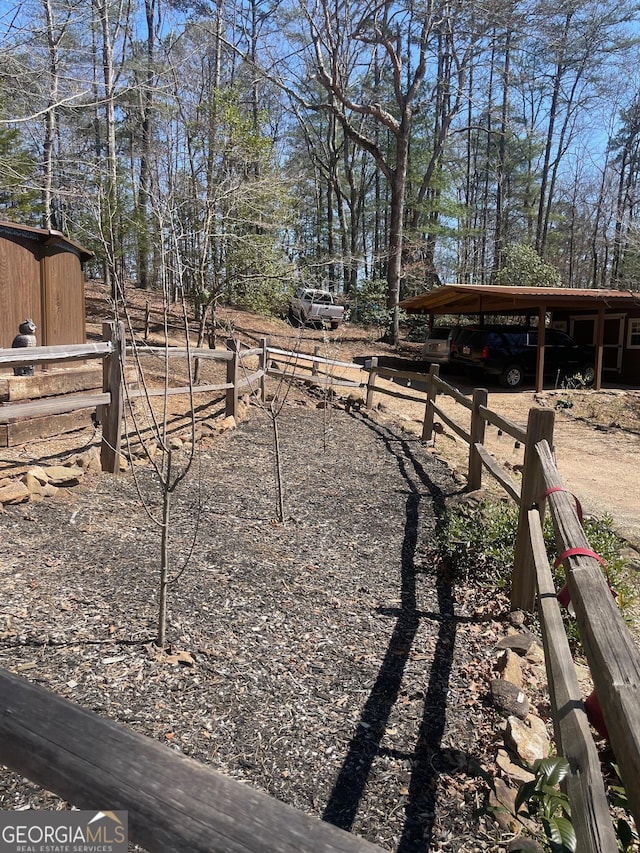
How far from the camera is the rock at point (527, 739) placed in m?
2.54

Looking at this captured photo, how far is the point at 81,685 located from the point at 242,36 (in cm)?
3042

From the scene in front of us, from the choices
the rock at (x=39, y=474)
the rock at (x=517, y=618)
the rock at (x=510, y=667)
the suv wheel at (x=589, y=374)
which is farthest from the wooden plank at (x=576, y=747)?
the suv wheel at (x=589, y=374)

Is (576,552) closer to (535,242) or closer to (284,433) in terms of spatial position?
(284,433)

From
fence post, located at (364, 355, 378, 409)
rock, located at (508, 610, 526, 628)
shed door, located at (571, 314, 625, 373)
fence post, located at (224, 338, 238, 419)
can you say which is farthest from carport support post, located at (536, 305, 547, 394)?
rock, located at (508, 610, 526, 628)

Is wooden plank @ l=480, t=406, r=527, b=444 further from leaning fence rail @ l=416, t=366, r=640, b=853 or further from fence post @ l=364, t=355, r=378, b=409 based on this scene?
fence post @ l=364, t=355, r=378, b=409

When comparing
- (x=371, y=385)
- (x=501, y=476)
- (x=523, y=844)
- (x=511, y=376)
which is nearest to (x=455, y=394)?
(x=501, y=476)

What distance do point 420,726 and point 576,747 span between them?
1440 mm

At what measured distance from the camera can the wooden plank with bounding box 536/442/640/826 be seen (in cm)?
103

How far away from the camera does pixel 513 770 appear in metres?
2.43

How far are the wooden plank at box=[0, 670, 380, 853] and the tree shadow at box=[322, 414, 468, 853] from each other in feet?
4.75

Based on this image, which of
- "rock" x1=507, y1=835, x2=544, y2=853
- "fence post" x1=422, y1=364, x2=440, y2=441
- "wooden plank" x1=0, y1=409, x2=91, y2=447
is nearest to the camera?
"rock" x1=507, y1=835, x2=544, y2=853

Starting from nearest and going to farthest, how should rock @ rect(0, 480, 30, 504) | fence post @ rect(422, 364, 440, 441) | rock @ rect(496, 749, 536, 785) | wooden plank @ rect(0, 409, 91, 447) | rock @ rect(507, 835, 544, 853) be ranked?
rock @ rect(507, 835, 544, 853) → rock @ rect(496, 749, 536, 785) → rock @ rect(0, 480, 30, 504) → wooden plank @ rect(0, 409, 91, 447) → fence post @ rect(422, 364, 440, 441)

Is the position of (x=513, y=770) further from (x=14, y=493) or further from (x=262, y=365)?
(x=262, y=365)

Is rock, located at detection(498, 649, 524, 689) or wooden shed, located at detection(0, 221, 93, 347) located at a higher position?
wooden shed, located at detection(0, 221, 93, 347)
